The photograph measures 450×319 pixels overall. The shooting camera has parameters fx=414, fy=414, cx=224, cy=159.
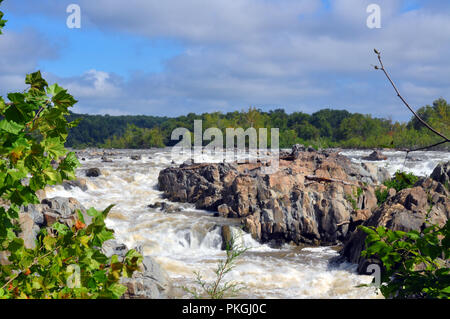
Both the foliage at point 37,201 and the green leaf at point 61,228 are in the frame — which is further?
the green leaf at point 61,228

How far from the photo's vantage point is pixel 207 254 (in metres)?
11.2

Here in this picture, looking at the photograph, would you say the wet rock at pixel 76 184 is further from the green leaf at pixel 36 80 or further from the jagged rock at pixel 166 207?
the green leaf at pixel 36 80

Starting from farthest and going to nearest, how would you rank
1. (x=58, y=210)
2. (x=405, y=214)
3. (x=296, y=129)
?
(x=296, y=129)
(x=58, y=210)
(x=405, y=214)

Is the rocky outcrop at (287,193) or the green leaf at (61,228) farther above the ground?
the green leaf at (61,228)

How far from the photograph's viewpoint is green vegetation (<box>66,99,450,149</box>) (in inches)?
2153

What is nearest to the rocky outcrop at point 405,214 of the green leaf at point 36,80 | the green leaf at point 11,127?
the green leaf at point 36,80

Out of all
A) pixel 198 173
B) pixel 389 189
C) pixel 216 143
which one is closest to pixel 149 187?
pixel 198 173

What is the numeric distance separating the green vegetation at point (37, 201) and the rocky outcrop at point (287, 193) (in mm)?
10079

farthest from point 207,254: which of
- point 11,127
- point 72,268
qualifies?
point 11,127

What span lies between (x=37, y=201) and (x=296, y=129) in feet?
270

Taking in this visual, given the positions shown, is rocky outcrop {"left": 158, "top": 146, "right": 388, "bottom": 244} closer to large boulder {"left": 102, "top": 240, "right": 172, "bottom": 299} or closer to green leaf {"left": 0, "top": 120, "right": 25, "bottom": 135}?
large boulder {"left": 102, "top": 240, "right": 172, "bottom": 299}

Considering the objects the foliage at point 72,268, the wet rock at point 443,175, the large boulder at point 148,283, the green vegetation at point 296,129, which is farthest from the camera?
the green vegetation at point 296,129

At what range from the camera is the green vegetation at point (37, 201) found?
1884mm

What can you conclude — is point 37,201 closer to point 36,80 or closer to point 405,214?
point 36,80
